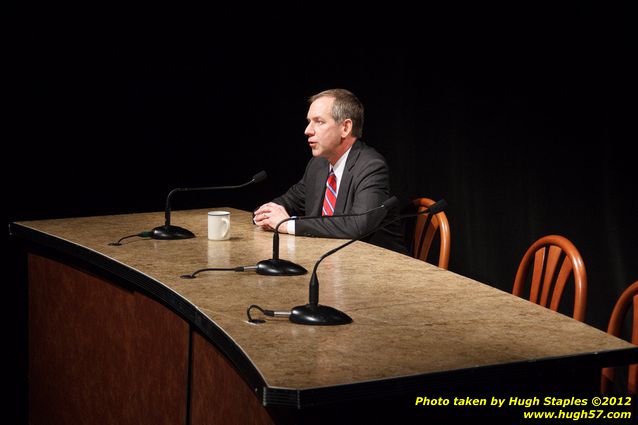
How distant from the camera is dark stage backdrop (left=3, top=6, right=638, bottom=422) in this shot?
361 centimetres

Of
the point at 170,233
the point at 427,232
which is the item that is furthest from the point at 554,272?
the point at 170,233

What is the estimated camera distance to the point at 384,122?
5.05m

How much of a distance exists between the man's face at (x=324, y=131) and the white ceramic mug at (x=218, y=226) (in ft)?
2.28

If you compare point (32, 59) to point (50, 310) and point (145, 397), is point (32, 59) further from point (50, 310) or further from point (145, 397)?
point (145, 397)

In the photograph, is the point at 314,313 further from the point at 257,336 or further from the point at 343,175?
the point at 343,175

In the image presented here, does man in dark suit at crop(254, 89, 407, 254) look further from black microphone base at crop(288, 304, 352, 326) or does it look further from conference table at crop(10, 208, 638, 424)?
black microphone base at crop(288, 304, 352, 326)

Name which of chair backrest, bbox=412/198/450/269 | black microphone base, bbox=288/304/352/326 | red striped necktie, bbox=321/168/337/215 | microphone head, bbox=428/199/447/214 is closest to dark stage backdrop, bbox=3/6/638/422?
chair backrest, bbox=412/198/450/269

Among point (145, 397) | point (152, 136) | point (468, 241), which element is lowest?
point (145, 397)

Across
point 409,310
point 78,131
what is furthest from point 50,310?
point 409,310

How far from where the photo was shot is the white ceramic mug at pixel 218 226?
127 inches

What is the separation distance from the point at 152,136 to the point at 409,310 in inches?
112

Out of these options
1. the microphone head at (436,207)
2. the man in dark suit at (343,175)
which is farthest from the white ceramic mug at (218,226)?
the microphone head at (436,207)

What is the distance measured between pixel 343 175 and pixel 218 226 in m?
0.77

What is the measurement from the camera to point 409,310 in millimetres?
2322
